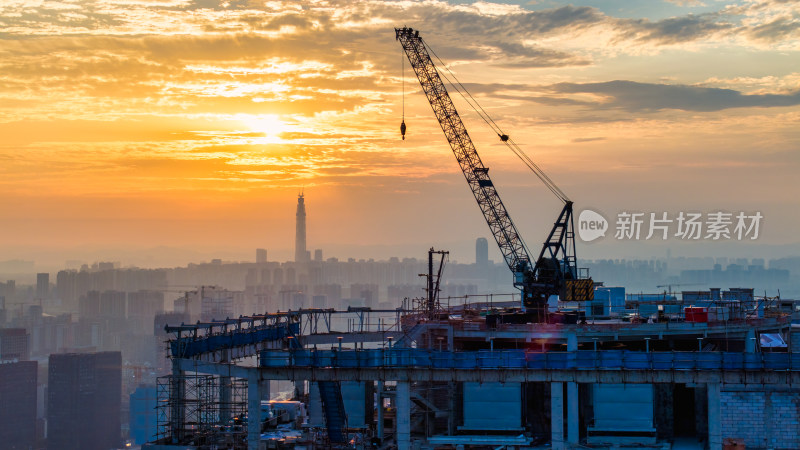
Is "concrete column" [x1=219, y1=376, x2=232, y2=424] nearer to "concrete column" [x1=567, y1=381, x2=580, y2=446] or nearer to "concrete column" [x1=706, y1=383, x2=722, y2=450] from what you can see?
"concrete column" [x1=567, y1=381, x2=580, y2=446]

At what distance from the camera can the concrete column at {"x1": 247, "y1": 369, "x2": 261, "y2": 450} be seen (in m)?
43.7

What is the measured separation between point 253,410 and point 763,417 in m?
24.1

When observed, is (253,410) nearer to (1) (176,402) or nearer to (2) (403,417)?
(1) (176,402)

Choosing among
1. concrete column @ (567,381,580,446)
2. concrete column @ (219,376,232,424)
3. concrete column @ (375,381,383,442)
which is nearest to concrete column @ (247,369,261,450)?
concrete column @ (375,381,383,442)

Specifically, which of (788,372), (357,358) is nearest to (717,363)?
(788,372)

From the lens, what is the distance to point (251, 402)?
144ft

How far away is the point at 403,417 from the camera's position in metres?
43.0

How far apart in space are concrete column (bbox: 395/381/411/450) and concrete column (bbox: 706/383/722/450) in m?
13.9

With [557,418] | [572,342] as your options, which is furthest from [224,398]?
[557,418]

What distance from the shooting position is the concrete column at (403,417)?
42750 mm

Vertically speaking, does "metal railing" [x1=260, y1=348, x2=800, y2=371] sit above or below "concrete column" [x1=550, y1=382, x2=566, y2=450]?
above

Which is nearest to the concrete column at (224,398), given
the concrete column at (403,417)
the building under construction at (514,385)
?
the building under construction at (514,385)

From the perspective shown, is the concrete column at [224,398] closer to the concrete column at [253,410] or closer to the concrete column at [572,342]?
the concrete column at [253,410]

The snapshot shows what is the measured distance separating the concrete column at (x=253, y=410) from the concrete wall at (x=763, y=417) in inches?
867
